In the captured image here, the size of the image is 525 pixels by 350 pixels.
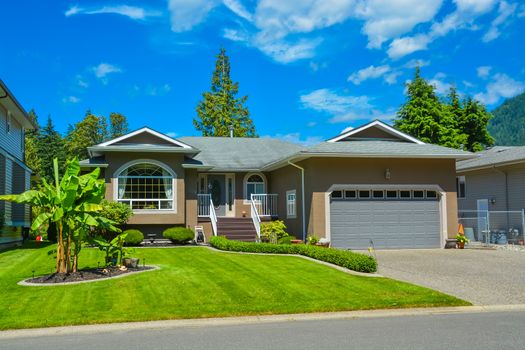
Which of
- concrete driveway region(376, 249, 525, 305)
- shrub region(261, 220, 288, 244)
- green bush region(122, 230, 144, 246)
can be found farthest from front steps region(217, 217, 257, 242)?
concrete driveway region(376, 249, 525, 305)

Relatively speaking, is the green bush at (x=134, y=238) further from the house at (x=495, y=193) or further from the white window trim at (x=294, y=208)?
the house at (x=495, y=193)

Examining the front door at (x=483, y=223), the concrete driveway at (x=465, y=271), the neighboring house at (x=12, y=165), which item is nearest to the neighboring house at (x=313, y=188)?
the concrete driveway at (x=465, y=271)

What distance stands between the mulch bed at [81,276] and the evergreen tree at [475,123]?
38.2m

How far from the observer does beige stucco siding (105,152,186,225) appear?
2269cm

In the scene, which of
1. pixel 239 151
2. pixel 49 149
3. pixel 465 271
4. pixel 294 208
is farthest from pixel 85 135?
pixel 465 271

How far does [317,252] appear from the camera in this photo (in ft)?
52.5

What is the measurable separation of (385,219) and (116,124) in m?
52.9

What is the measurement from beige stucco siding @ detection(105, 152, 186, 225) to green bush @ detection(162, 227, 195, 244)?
2.39 feet

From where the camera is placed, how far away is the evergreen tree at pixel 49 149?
2122 inches

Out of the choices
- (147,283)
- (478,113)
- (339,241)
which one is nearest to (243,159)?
(339,241)

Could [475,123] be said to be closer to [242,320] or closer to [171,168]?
[171,168]

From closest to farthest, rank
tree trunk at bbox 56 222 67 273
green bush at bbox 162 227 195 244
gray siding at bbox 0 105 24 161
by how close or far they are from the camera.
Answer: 1. tree trunk at bbox 56 222 67 273
2. gray siding at bbox 0 105 24 161
3. green bush at bbox 162 227 195 244

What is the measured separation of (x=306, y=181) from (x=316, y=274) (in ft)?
27.9

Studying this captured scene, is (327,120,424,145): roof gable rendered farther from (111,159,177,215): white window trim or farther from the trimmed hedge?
(111,159,177,215): white window trim
